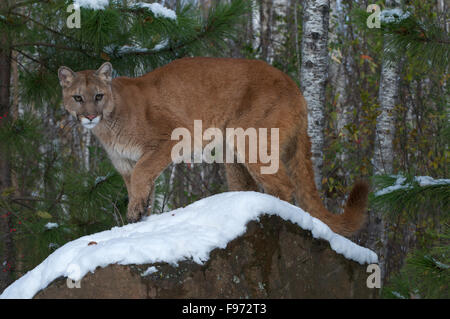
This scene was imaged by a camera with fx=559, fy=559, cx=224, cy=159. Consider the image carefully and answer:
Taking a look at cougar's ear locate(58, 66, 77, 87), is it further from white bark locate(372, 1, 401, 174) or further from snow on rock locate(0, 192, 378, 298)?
white bark locate(372, 1, 401, 174)

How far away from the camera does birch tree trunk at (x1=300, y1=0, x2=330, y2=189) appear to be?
617 cm

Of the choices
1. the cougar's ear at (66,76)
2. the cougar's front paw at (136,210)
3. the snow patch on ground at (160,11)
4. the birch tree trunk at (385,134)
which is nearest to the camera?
the cougar's front paw at (136,210)

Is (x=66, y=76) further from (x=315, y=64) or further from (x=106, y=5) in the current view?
(x=315, y=64)

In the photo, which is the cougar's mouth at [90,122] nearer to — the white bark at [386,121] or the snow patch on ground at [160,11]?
the snow patch on ground at [160,11]

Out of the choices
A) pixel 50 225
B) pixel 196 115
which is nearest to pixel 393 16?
pixel 196 115

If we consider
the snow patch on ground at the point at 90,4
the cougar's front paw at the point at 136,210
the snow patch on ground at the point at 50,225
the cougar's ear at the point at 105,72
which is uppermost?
the snow patch on ground at the point at 90,4

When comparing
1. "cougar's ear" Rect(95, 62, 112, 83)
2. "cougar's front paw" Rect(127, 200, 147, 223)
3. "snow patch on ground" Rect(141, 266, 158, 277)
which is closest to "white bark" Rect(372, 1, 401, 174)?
"cougar's front paw" Rect(127, 200, 147, 223)

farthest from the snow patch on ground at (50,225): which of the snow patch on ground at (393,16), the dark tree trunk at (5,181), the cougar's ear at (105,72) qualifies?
the snow patch on ground at (393,16)

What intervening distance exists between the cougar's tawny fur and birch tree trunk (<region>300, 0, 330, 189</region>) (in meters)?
1.27

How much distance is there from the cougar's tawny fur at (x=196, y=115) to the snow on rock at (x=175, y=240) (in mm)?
867

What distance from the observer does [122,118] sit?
16.1 ft

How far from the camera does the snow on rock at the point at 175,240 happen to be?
10.1ft

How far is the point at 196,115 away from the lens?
16.4 feet

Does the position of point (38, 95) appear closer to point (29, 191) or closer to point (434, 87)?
point (29, 191)
